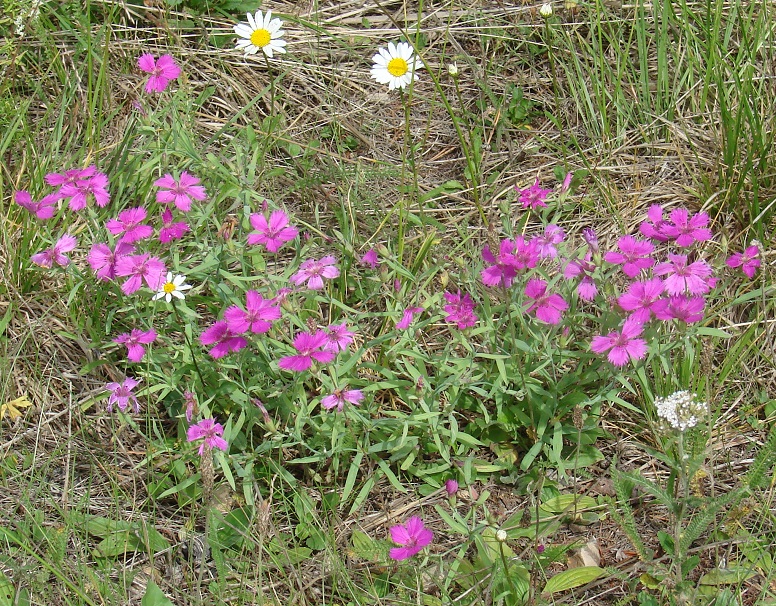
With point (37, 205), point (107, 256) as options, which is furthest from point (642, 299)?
point (37, 205)

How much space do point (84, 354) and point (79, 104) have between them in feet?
3.78

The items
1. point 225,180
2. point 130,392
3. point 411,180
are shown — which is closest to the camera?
point 130,392

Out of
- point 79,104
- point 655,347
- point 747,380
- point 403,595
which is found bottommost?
point 403,595

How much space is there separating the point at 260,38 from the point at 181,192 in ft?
2.19

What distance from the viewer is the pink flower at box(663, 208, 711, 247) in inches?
86.1

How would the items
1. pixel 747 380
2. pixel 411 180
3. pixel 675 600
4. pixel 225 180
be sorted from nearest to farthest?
pixel 675 600 < pixel 747 380 < pixel 225 180 < pixel 411 180

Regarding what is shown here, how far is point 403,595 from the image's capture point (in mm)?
2043

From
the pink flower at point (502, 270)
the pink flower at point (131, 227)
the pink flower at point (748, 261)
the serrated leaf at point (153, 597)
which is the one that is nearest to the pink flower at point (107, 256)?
the pink flower at point (131, 227)

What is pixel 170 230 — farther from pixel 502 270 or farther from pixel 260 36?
pixel 502 270

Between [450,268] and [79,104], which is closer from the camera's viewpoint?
[450,268]

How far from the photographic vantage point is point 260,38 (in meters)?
2.69

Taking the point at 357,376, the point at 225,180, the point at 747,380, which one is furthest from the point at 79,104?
the point at 747,380

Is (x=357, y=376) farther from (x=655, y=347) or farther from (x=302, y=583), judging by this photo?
(x=655, y=347)

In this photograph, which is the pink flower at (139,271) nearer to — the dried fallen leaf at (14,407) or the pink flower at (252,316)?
the pink flower at (252,316)
